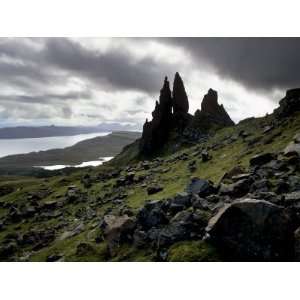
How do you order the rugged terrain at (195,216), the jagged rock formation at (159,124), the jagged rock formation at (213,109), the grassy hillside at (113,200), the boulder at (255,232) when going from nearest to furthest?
1. the boulder at (255,232)
2. the rugged terrain at (195,216)
3. the grassy hillside at (113,200)
4. the jagged rock formation at (159,124)
5. the jagged rock formation at (213,109)

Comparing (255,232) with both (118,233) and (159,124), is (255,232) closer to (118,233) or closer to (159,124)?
(118,233)

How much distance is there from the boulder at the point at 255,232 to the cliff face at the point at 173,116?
122264mm

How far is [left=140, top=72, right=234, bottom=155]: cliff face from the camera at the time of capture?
142 meters

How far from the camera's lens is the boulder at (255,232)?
16531 mm

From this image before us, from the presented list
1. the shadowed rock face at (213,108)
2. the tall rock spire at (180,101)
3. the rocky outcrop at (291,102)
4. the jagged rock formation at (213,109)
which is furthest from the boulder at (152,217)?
the shadowed rock face at (213,108)

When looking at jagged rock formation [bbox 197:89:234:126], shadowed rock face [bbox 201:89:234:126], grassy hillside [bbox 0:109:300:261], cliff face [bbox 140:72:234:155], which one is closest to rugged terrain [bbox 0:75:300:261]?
grassy hillside [bbox 0:109:300:261]

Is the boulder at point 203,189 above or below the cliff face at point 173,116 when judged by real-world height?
below

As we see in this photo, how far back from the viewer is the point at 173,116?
148375 millimetres

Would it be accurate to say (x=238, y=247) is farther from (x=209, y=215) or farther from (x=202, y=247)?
(x=209, y=215)

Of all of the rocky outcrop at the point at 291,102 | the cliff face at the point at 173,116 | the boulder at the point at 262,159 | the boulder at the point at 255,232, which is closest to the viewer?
the boulder at the point at 255,232

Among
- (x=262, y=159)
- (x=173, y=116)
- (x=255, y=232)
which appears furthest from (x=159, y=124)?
(x=255, y=232)

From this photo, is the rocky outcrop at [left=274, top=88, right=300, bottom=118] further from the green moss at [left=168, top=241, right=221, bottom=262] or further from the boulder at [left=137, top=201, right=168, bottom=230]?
the green moss at [left=168, top=241, right=221, bottom=262]

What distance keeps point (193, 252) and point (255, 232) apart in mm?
3685

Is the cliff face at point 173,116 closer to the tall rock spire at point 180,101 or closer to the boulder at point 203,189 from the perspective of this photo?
the tall rock spire at point 180,101
